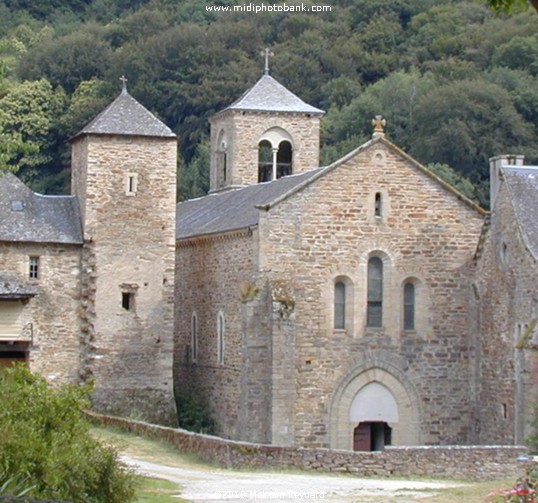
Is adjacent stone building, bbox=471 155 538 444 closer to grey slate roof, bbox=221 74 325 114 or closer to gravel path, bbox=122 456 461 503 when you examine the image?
gravel path, bbox=122 456 461 503

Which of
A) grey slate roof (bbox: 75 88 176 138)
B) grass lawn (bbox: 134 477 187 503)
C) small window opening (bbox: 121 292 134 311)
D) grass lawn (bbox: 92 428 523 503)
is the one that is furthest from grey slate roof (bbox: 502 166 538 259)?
grass lawn (bbox: 134 477 187 503)

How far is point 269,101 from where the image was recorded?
161 ft

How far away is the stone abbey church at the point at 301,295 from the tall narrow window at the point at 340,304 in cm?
5

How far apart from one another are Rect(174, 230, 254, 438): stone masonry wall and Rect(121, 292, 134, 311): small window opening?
235cm

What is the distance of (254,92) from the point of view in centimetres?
4969

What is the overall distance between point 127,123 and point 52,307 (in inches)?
210

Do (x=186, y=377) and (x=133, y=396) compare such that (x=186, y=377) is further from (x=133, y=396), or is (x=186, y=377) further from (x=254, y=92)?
(x=254, y=92)

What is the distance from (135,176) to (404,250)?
7.49 m

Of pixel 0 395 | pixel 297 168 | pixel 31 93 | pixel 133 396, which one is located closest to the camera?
pixel 0 395

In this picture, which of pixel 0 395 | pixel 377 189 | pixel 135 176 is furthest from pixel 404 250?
pixel 0 395

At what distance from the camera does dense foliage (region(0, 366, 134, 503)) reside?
19641mm

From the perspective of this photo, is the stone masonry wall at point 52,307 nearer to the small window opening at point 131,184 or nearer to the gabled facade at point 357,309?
the small window opening at point 131,184

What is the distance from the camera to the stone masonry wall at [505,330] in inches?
1313

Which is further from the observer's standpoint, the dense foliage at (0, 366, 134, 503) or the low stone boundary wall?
the low stone boundary wall
